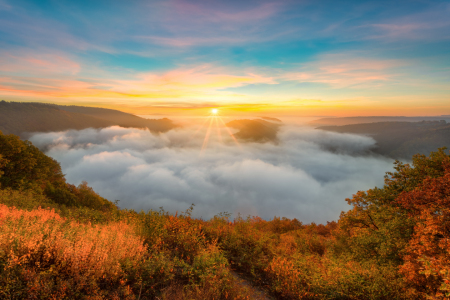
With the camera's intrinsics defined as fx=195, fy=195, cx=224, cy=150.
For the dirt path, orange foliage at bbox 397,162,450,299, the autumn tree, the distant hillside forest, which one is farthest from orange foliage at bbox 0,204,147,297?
the autumn tree

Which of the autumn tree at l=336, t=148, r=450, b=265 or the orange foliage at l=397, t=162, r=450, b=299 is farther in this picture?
the autumn tree at l=336, t=148, r=450, b=265

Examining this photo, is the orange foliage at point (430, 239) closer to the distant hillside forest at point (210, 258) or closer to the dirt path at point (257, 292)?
the distant hillside forest at point (210, 258)

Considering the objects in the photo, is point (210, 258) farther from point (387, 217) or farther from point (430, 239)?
point (387, 217)

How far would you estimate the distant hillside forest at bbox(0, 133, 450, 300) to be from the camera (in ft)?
13.5

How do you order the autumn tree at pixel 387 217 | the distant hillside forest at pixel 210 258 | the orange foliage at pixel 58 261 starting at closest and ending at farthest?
1. the orange foliage at pixel 58 261
2. the distant hillside forest at pixel 210 258
3. the autumn tree at pixel 387 217

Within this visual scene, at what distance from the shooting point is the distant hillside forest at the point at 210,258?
4.12m

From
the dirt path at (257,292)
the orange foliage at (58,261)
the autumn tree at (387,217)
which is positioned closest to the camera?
the orange foliage at (58,261)

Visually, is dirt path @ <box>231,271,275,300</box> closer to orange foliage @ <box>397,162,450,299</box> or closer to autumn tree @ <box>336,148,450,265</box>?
orange foliage @ <box>397,162,450,299</box>

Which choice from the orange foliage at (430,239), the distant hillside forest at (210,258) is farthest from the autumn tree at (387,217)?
the orange foliage at (430,239)

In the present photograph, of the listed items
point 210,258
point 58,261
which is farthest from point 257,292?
point 58,261

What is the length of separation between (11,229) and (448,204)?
15731mm

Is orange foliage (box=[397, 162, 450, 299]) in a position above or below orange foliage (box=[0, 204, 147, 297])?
below

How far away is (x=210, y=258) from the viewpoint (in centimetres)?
626

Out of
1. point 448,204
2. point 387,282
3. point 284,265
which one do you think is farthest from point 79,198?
point 448,204
